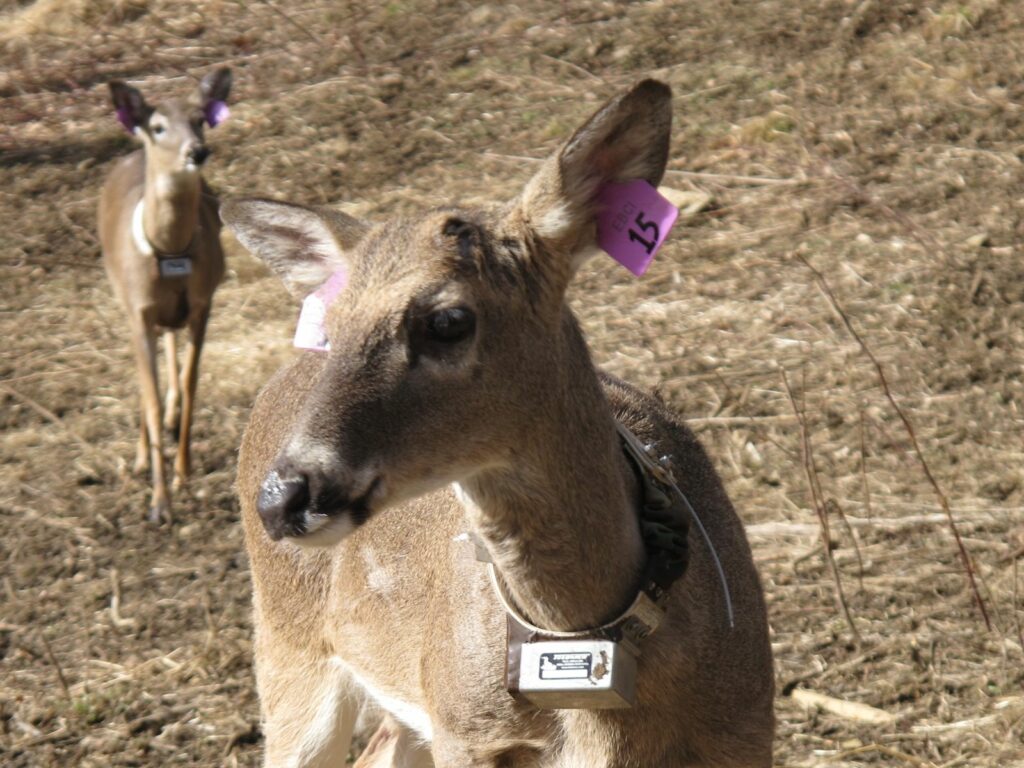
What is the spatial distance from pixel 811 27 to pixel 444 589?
298 inches

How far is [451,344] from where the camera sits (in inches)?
116

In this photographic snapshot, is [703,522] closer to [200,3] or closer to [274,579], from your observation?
[274,579]

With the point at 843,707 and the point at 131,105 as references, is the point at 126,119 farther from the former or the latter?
the point at 843,707

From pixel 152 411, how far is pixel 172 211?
1246 mm

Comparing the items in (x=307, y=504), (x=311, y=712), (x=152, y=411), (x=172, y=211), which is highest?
(x=307, y=504)

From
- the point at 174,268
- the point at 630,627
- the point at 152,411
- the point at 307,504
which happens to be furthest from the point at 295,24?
the point at 307,504

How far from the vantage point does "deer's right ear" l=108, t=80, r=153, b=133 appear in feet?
28.2

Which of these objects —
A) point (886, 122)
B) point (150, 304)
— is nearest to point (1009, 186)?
point (886, 122)

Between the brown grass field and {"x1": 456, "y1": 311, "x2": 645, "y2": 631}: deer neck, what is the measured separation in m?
1.88

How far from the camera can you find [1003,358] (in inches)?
261

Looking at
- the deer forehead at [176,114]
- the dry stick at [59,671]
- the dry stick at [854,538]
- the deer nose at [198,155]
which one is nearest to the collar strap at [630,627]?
the dry stick at [854,538]

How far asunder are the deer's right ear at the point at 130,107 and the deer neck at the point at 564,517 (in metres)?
6.10

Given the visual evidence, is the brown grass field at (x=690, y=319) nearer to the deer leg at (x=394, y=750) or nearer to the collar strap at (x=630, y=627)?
the deer leg at (x=394, y=750)

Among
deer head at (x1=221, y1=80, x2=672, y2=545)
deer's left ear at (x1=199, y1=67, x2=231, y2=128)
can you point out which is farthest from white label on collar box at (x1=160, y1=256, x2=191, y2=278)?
deer head at (x1=221, y1=80, x2=672, y2=545)
